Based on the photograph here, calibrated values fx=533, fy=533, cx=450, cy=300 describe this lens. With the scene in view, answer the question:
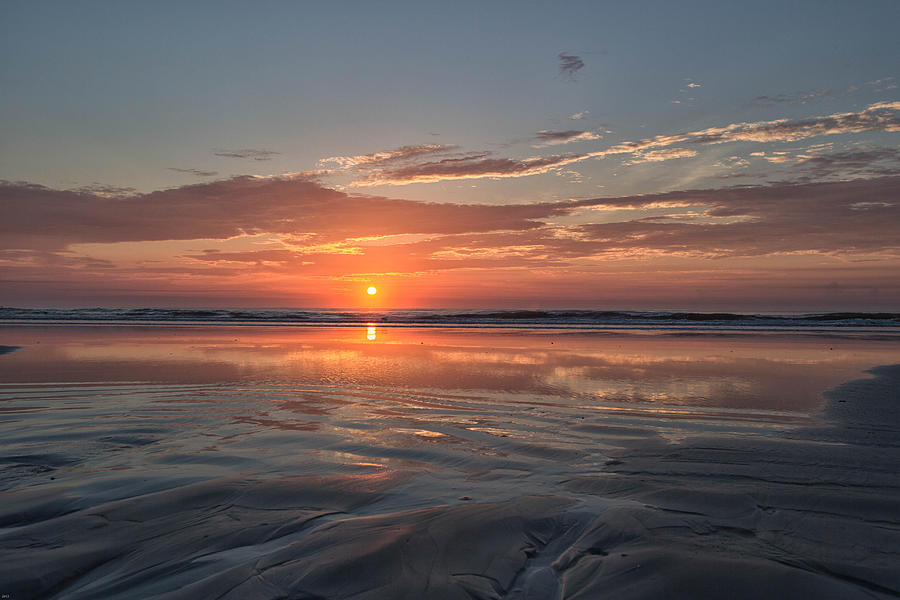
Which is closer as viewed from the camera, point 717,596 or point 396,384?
point 717,596

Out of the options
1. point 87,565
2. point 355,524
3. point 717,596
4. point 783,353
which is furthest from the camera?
point 783,353

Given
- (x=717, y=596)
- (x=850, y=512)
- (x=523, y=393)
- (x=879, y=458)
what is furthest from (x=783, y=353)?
(x=717, y=596)

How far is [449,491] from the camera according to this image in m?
4.55

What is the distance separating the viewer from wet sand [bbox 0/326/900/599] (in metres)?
3.08

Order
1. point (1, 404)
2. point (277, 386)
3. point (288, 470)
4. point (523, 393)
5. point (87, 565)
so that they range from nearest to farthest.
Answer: point (87, 565), point (288, 470), point (1, 404), point (523, 393), point (277, 386)

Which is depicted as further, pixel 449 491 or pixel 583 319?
pixel 583 319

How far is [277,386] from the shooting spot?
10.6m

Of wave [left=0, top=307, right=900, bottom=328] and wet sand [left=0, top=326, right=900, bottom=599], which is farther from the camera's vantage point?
wave [left=0, top=307, right=900, bottom=328]

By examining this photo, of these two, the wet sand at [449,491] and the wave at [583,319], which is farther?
the wave at [583,319]

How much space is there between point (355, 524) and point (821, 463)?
15.2 feet

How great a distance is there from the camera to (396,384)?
10.9 meters

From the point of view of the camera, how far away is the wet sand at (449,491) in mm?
3076

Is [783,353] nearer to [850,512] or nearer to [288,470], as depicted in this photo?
[850,512]

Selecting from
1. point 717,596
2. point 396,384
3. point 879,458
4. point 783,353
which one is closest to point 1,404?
point 396,384
